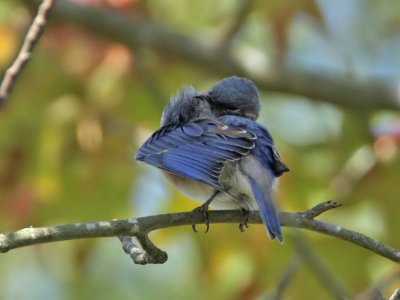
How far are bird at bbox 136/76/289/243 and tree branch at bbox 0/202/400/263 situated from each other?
0.13 metres

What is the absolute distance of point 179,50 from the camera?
4.47m

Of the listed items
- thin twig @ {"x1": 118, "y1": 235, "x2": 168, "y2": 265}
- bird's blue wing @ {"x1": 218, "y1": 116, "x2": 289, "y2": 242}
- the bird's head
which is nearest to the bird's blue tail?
bird's blue wing @ {"x1": 218, "y1": 116, "x2": 289, "y2": 242}

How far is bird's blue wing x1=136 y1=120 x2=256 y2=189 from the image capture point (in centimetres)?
296

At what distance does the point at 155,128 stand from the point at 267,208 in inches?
57.5

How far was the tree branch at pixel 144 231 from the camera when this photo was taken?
88.9 inches

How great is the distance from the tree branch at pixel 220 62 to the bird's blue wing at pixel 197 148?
46.7 inches

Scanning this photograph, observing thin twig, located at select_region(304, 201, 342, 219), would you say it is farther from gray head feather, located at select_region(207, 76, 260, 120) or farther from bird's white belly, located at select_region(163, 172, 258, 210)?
gray head feather, located at select_region(207, 76, 260, 120)

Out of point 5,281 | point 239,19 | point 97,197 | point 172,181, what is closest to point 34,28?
point 172,181

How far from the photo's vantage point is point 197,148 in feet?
10.3

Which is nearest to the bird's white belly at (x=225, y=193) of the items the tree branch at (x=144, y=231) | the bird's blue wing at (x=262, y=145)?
the bird's blue wing at (x=262, y=145)

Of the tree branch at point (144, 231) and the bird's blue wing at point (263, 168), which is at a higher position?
the bird's blue wing at point (263, 168)

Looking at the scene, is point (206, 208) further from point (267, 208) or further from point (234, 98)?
point (234, 98)

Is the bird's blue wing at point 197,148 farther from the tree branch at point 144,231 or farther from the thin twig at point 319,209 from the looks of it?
the thin twig at point 319,209

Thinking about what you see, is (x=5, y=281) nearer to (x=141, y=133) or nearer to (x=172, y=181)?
(x=141, y=133)
